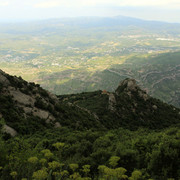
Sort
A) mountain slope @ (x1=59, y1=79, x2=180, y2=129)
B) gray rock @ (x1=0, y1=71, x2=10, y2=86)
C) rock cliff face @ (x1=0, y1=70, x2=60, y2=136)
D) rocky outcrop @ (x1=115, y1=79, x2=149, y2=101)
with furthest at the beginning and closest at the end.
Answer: rocky outcrop @ (x1=115, y1=79, x2=149, y2=101) < mountain slope @ (x1=59, y1=79, x2=180, y2=129) < gray rock @ (x1=0, y1=71, x2=10, y2=86) < rock cliff face @ (x1=0, y1=70, x2=60, y2=136)

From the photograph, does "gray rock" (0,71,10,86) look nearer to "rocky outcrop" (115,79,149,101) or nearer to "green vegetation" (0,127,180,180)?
"green vegetation" (0,127,180,180)

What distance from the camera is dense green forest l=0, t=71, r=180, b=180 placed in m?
11.2

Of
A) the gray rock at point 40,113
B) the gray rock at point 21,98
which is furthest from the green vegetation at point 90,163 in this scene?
the gray rock at point 21,98

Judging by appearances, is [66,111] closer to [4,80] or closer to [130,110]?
[4,80]

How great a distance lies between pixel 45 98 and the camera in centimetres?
3966

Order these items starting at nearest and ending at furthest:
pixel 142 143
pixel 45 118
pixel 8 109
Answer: pixel 142 143 → pixel 8 109 → pixel 45 118

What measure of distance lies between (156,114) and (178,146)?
46.9 metres

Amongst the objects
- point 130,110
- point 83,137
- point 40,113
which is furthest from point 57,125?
point 130,110

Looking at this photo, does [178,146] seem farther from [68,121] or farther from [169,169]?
[68,121]

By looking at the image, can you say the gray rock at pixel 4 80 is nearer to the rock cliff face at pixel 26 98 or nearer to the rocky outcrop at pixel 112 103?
the rock cliff face at pixel 26 98

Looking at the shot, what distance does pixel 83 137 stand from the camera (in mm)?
22703

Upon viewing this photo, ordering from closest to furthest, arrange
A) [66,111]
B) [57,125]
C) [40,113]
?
[57,125] → [40,113] → [66,111]

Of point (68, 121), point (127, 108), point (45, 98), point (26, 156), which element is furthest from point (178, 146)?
point (127, 108)

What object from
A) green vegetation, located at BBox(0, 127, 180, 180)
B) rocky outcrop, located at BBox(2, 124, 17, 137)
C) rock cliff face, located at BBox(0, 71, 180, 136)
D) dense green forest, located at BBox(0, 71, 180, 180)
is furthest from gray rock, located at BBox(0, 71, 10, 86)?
green vegetation, located at BBox(0, 127, 180, 180)
